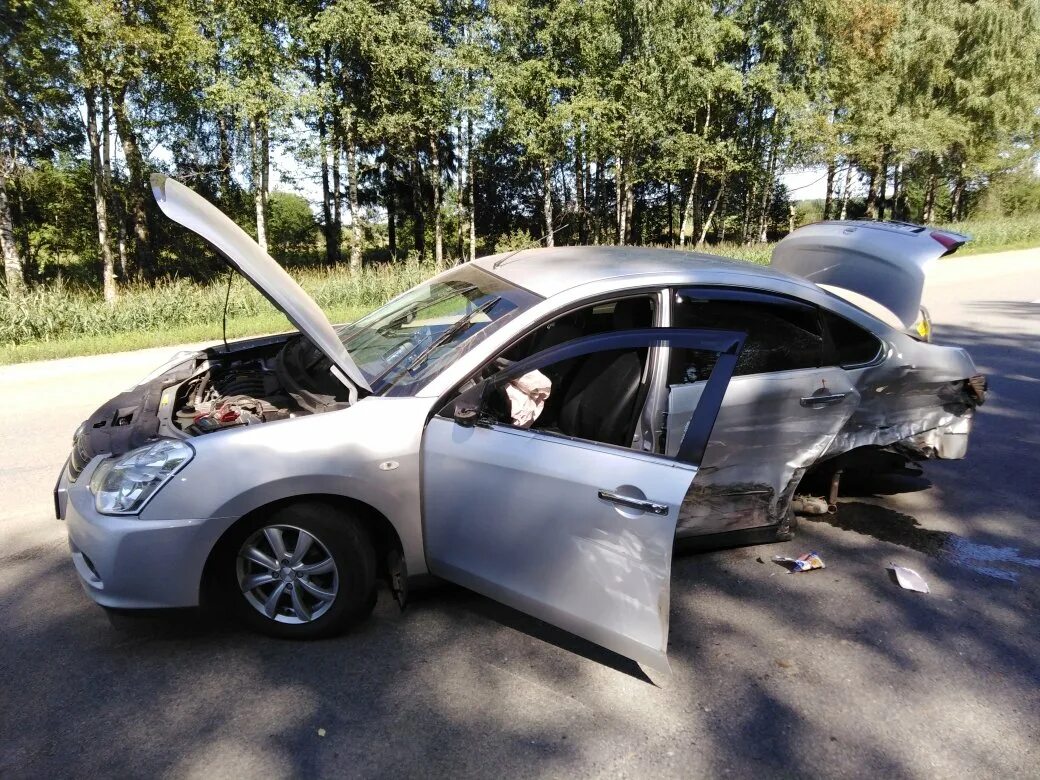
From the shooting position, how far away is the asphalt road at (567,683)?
2197 millimetres

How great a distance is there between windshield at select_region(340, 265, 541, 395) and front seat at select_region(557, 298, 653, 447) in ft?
1.39

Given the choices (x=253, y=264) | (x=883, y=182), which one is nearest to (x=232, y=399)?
(x=253, y=264)

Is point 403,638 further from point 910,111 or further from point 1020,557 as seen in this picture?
point 910,111

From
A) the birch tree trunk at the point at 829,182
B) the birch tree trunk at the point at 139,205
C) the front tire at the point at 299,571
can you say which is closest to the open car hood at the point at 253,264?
the front tire at the point at 299,571

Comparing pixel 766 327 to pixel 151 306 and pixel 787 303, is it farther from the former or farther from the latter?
pixel 151 306

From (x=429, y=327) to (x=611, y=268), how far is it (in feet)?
3.18

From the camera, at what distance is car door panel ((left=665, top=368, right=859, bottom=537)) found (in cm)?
325

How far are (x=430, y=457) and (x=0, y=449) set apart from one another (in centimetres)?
483

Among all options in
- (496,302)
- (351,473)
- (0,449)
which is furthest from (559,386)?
(0,449)

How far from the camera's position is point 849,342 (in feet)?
11.8

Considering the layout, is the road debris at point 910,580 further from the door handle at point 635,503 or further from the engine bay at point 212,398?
the engine bay at point 212,398

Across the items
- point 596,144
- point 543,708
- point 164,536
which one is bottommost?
point 543,708

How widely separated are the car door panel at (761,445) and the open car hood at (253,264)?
1719 millimetres

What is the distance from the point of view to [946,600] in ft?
10.3
